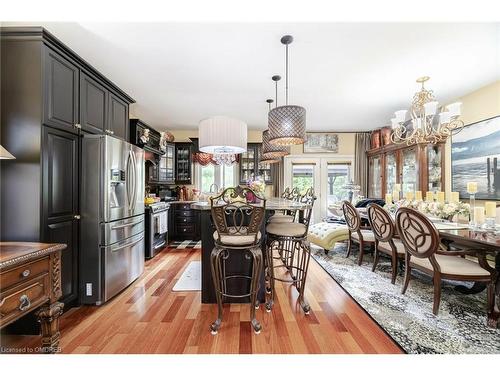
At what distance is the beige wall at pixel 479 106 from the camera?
2.98 metres

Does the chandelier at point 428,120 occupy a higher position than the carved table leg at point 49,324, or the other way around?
the chandelier at point 428,120

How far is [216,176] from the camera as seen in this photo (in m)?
5.52

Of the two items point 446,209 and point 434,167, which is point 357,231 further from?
point 434,167

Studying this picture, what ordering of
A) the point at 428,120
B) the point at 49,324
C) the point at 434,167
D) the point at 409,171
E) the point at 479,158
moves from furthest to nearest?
the point at 409,171
the point at 434,167
the point at 479,158
the point at 428,120
the point at 49,324

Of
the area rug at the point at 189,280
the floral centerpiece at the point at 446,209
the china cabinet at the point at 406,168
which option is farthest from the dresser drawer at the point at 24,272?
the china cabinet at the point at 406,168

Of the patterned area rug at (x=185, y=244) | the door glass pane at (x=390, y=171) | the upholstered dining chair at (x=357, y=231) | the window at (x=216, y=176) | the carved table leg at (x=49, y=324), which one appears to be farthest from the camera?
the window at (x=216, y=176)

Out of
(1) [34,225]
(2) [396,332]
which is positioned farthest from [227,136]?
(2) [396,332]

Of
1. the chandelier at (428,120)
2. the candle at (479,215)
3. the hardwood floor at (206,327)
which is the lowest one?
the hardwood floor at (206,327)

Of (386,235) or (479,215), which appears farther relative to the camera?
(386,235)

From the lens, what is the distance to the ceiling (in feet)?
6.41

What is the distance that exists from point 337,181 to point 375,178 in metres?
0.88

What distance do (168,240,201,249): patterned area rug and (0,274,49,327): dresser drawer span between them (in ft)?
9.74

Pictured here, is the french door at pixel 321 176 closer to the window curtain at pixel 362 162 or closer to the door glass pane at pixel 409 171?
the window curtain at pixel 362 162

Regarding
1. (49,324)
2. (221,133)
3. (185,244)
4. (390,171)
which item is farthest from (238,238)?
(390,171)
